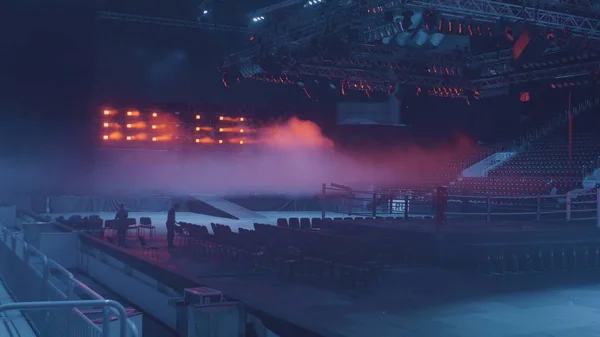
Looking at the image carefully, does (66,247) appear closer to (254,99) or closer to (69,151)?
(69,151)

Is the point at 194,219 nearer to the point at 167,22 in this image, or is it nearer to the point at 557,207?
the point at 167,22

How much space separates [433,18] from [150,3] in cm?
1372

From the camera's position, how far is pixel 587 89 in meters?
25.8

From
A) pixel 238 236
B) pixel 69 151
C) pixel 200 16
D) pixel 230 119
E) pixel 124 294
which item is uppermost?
pixel 200 16

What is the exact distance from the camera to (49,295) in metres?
6.55

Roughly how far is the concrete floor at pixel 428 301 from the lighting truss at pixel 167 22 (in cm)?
1579

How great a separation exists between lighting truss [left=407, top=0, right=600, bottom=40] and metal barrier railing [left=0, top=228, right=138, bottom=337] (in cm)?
973

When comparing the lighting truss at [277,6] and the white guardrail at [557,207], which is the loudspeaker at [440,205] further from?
the lighting truss at [277,6]

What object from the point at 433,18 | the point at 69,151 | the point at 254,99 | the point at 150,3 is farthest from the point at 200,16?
the point at 433,18

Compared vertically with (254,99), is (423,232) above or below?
below

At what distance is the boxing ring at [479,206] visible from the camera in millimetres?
13508

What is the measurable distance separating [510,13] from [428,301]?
31.3 ft

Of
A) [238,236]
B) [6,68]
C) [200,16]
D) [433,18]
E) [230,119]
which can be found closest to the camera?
[238,236]

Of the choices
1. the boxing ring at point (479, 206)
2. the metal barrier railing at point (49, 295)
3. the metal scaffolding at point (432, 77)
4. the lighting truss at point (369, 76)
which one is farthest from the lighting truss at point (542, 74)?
the metal barrier railing at point (49, 295)
